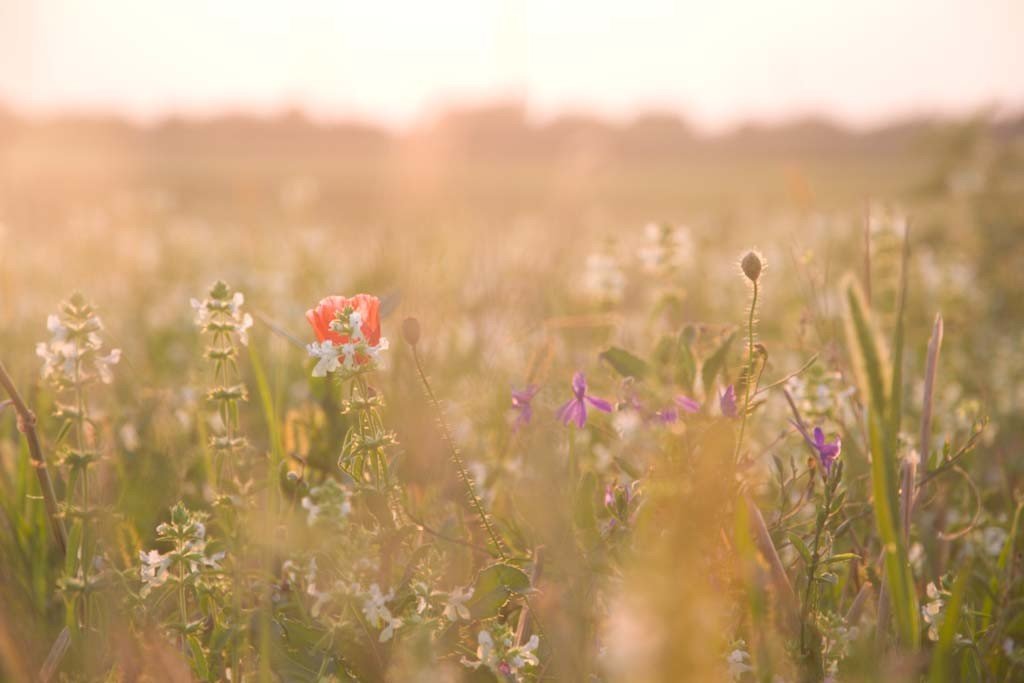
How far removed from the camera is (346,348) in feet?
5.01

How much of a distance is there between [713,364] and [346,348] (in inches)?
26.2

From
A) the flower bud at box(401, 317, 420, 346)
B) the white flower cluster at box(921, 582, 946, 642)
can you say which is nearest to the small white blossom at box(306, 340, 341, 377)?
the flower bud at box(401, 317, 420, 346)

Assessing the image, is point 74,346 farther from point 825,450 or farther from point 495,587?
point 825,450

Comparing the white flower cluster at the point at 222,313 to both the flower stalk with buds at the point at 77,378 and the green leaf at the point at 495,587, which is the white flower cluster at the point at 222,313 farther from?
the green leaf at the point at 495,587

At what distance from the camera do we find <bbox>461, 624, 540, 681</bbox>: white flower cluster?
57.8 inches

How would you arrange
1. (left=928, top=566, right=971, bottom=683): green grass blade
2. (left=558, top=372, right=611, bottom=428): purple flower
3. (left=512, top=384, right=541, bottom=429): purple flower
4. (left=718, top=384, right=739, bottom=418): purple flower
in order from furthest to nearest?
1. (left=512, top=384, right=541, bottom=429): purple flower
2. (left=558, top=372, right=611, bottom=428): purple flower
3. (left=718, top=384, right=739, bottom=418): purple flower
4. (left=928, top=566, right=971, bottom=683): green grass blade

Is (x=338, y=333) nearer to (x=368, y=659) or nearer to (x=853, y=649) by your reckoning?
(x=368, y=659)

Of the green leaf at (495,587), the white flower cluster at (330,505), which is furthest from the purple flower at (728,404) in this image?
the white flower cluster at (330,505)

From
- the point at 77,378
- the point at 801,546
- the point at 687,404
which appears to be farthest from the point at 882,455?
the point at 77,378

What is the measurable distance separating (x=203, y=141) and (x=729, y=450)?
3539 cm

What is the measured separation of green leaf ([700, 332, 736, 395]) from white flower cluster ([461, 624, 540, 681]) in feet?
1.84

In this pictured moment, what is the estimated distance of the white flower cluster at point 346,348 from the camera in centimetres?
152

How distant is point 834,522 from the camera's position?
5.67 ft

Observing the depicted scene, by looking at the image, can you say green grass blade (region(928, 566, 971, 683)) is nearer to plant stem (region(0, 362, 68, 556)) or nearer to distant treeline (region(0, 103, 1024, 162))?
plant stem (region(0, 362, 68, 556))
